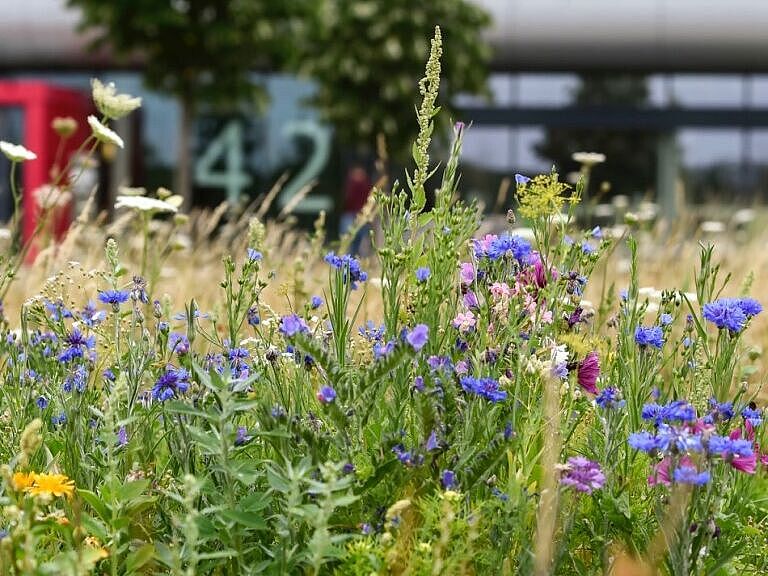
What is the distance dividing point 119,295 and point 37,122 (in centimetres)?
1086

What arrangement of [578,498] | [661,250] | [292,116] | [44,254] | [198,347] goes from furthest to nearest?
[292,116] < [661,250] < [44,254] < [198,347] < [578,498]

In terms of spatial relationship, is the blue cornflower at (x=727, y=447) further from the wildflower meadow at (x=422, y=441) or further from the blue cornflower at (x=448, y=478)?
the blue cornflower at (x=448, y=478)

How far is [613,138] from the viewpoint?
15.5 m

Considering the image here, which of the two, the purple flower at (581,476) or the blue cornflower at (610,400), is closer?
the purple flower at (581,476)

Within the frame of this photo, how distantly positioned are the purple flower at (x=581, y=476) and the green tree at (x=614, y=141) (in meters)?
14.0

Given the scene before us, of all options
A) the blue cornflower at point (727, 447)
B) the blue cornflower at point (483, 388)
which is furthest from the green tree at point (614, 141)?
the blue cornflower at point (727, 447)

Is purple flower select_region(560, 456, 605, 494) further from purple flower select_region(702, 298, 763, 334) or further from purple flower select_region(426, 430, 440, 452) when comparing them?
purple flower select_region(702, 298, 763, 334)

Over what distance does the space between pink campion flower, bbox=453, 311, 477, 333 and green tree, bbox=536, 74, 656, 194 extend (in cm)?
1372

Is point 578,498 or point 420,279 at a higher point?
point 420,279

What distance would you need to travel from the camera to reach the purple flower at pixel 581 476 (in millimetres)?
1508

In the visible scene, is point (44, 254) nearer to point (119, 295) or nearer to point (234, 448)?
point (119, 295)

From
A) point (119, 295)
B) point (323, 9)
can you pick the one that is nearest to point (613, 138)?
point (323, 9)

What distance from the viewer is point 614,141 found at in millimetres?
15453

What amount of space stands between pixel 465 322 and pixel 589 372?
284 mm
